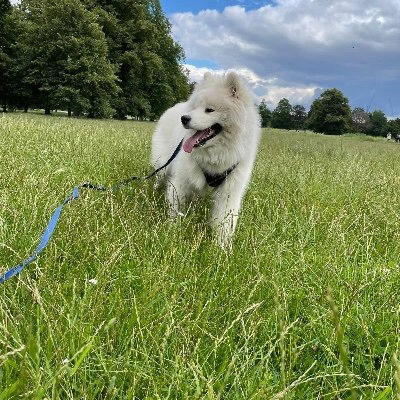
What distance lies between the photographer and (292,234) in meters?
3.21

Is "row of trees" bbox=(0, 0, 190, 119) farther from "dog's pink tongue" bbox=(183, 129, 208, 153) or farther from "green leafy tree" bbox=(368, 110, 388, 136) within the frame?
"green leafy tree" bbox=(368, 110, 388, 136)

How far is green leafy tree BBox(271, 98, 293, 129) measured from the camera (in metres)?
102

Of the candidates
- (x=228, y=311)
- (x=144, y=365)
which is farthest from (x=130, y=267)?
(x=144, y=365)

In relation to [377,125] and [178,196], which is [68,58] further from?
[377,125]

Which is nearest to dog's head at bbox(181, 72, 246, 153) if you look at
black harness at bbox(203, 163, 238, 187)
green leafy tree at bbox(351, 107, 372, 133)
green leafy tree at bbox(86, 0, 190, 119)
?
black harness at bbox(203, 163, 238, 187)

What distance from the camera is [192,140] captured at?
368 cm

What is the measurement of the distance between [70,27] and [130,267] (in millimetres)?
33836

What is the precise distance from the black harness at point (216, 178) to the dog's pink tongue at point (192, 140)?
0.95 ft

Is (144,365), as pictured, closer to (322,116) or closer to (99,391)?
(99,391)

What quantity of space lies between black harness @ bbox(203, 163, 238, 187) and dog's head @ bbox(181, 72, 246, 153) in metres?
0.31

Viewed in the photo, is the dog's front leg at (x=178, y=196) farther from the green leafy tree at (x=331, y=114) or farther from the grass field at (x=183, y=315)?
the green leafy tree at (x=331, y=114)

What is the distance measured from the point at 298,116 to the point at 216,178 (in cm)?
10675

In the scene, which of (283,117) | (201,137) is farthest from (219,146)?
(283,117)

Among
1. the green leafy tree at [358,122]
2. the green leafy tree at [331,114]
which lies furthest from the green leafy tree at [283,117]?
the green leafy tree at [358,122]
